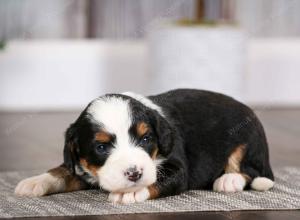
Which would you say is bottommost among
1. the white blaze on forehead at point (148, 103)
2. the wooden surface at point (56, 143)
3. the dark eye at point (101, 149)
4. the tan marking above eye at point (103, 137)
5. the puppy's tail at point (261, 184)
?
the wooden surface at point (56, 143)

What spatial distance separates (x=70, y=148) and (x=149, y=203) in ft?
1.00

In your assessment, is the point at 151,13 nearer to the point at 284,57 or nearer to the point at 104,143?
the point at 284,57

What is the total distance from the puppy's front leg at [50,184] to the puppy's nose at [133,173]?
0.38 m

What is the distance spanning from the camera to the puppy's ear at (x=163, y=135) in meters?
2.59

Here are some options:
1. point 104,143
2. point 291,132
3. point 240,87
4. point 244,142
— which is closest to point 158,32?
point 240,87

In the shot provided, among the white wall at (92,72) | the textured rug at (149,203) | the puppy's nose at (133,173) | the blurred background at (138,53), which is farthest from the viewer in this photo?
the white wall at (92,72)

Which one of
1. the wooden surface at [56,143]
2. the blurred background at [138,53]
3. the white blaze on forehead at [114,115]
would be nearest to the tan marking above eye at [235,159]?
the wooden surface at [56,143]

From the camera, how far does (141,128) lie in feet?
8.27

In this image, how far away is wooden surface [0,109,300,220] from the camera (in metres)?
2.48

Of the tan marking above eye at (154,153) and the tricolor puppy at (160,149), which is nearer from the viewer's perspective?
the tricolor puppy at (160,149)

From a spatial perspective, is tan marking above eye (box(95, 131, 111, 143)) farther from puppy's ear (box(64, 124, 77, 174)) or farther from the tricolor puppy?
puppy's ear (box(64, 124, 77, 174))

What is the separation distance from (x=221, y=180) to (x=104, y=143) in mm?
513

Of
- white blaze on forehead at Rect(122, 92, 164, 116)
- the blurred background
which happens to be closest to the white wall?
the blurred background

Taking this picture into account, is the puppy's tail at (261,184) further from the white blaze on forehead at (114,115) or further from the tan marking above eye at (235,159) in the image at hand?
the white blaze on forehead at (114,115)
